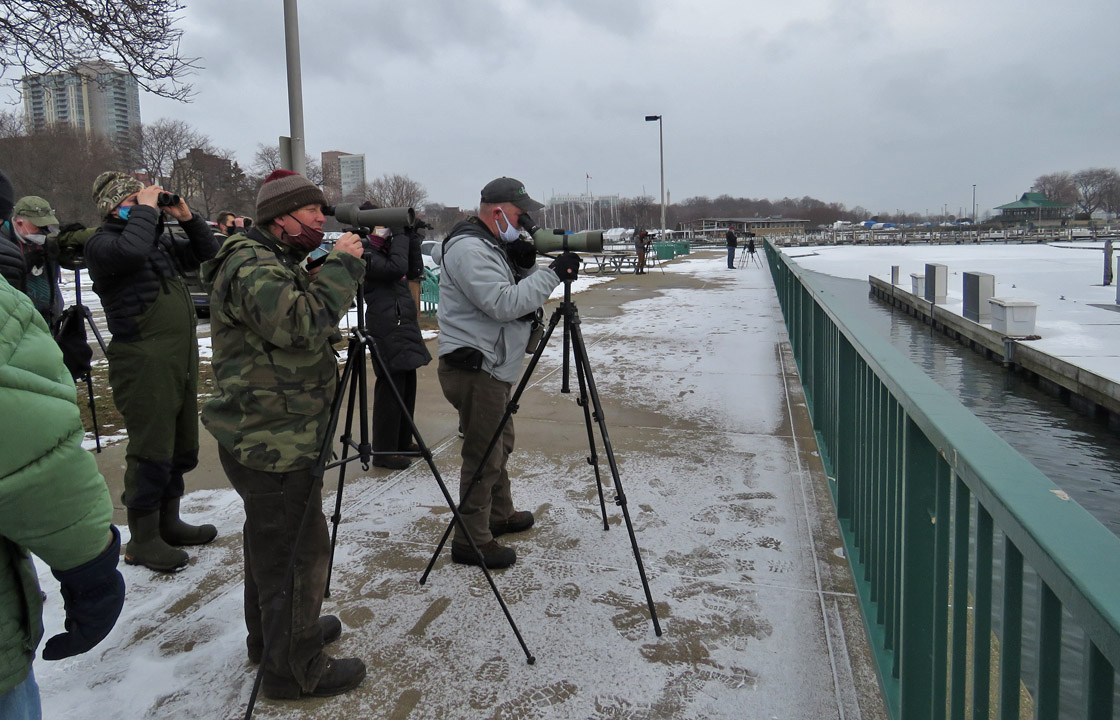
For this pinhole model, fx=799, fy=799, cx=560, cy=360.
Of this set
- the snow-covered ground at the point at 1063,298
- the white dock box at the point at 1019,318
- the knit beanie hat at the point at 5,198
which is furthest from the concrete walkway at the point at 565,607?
the white dock box at the point at 1019,318

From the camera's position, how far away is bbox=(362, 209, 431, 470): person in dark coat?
4.90 meters

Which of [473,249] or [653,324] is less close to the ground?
[473,249]

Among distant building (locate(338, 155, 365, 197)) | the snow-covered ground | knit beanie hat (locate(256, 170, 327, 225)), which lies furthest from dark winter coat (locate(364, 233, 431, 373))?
distant building (locate(338, 155, 365, 197))

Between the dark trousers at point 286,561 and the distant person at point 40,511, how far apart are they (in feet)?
3.08

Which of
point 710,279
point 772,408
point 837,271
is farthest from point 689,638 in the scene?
point 837,271

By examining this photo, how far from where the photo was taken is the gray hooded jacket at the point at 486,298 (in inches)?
139

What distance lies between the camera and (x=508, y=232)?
3701mm

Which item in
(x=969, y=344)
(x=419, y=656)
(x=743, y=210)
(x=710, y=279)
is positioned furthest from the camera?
(x=743, y=210)

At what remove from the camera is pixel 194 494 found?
4711 mm

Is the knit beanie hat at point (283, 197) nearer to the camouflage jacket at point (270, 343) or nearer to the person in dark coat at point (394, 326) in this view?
the camouflage jacket at point (270, 343)

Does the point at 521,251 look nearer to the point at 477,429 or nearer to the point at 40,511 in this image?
the point at 477,429

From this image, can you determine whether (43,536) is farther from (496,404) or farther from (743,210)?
(743,210)

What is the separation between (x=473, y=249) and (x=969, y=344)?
14788 millimetres

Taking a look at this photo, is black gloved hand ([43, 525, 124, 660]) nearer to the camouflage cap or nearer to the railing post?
the railing post
